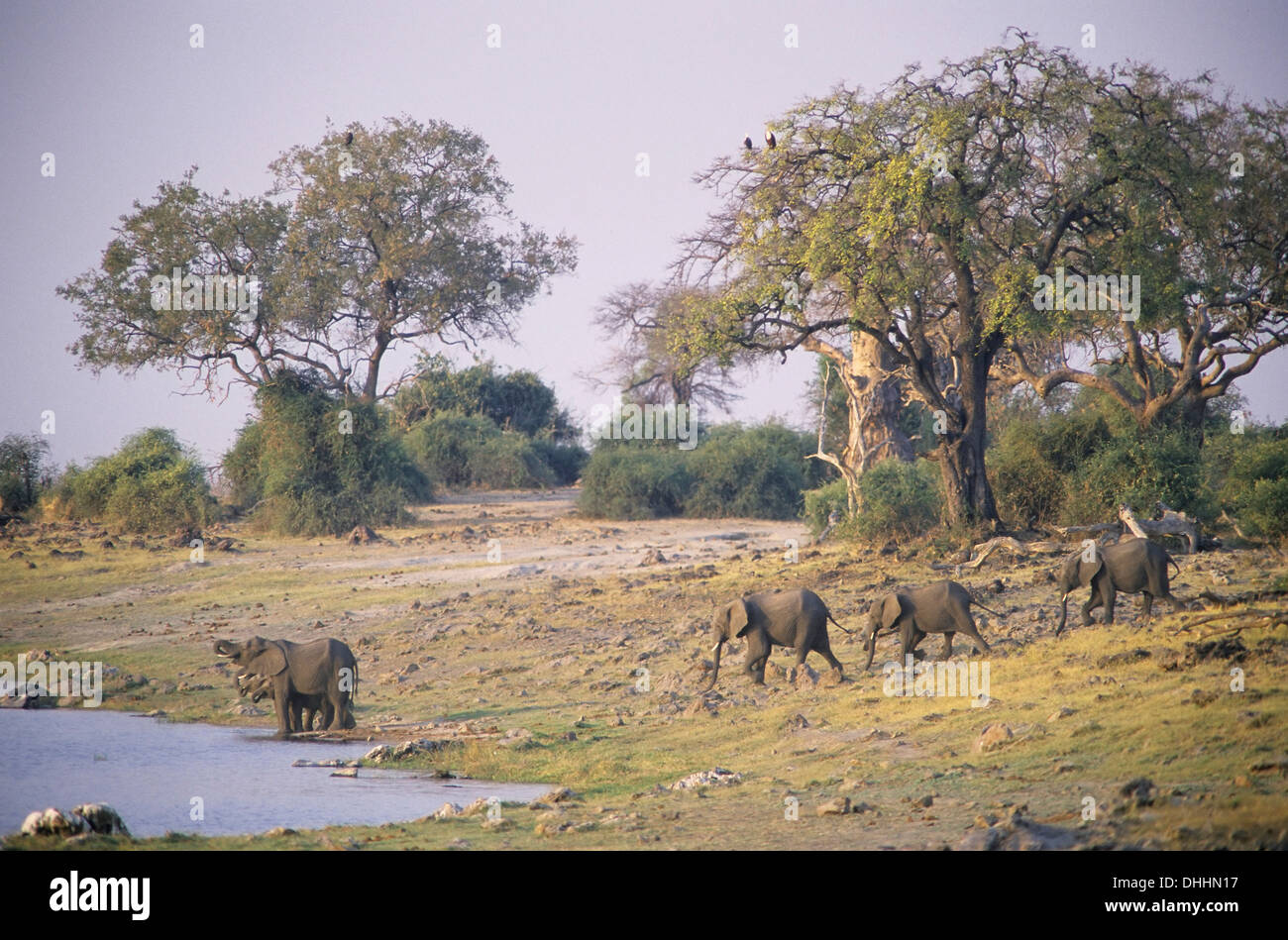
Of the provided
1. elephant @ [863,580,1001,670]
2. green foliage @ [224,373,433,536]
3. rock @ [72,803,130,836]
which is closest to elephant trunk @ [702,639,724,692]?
elephant @ [863,580,1001,670]

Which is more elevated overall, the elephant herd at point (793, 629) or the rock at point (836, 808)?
the elephant herd at point (793, 629)

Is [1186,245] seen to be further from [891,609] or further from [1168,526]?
[891,609]

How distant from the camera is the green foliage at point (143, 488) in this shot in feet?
90.6

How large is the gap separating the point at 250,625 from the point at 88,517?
1453 cm

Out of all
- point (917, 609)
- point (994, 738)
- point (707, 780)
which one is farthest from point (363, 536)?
point (994, 738)

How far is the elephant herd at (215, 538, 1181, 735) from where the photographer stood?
472 inches

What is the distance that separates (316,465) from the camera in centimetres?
2809

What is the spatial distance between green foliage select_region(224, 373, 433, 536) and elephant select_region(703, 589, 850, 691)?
52.4 feet

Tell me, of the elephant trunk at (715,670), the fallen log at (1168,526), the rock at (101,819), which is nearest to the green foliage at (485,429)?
the fallen log at (1168,526)

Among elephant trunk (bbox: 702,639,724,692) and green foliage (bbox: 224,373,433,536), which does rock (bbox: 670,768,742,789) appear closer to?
elephant trunk (bbox: 702,639,724,692)

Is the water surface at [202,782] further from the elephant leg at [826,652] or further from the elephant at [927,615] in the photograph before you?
the elephant at [927,615]

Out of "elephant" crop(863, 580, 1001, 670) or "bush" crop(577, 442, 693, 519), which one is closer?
"elephant" crop(863, 580, 1001, 670)

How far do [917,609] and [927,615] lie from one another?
113 millimetres
